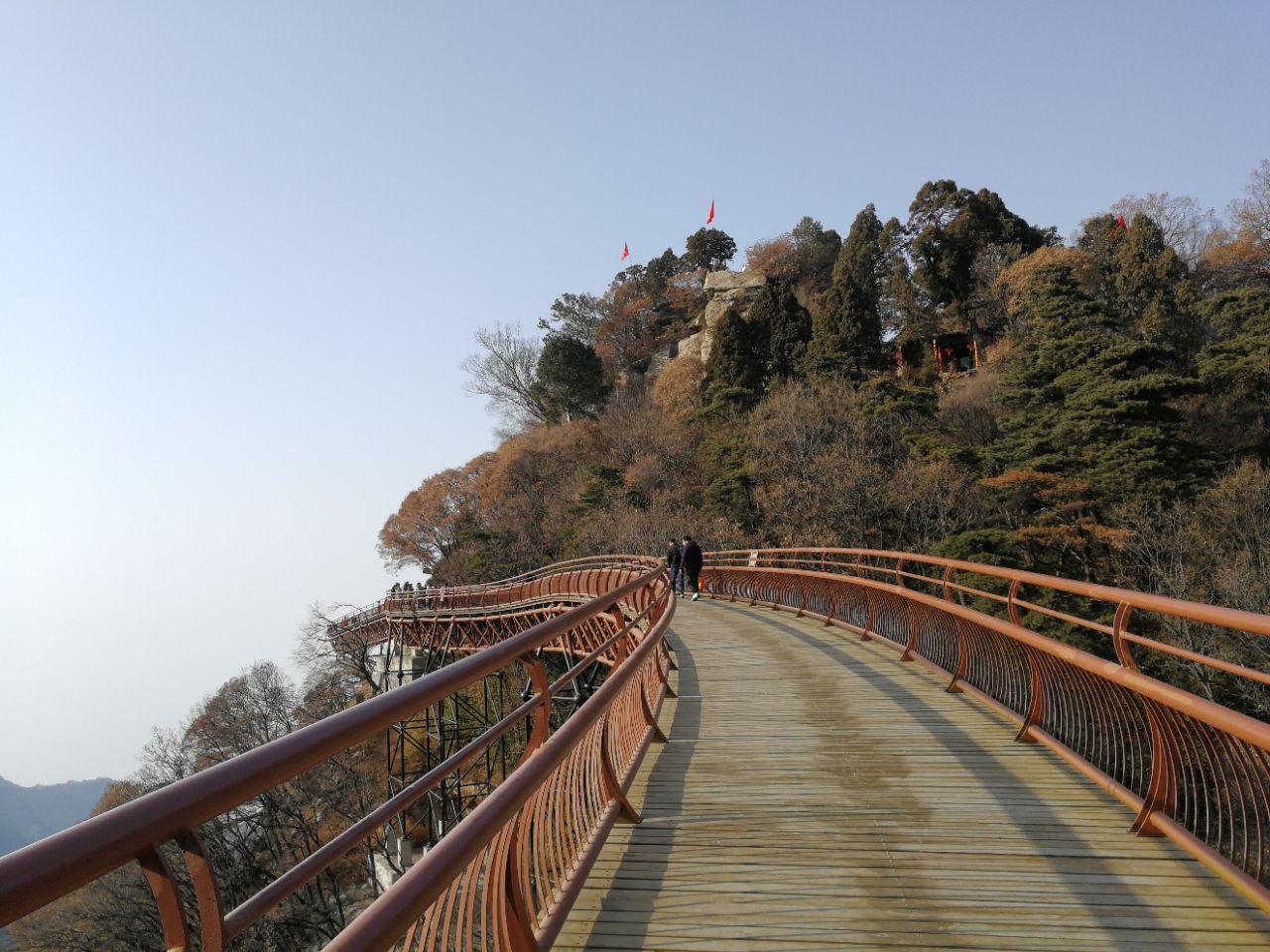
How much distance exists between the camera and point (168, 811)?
1370 mm

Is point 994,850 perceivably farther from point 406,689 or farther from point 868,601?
point 868,601

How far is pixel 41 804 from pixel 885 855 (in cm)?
18717

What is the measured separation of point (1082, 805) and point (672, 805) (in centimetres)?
246

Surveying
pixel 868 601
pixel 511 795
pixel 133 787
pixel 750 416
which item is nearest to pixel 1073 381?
pixel 750 416

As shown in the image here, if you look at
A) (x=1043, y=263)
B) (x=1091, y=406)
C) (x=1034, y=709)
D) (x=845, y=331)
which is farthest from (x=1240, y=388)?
(x=1034, y=709)

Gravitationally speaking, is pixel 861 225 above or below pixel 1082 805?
above

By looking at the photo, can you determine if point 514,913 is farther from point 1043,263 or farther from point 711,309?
point 711,309

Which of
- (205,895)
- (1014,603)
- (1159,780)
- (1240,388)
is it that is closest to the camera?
(205,895)

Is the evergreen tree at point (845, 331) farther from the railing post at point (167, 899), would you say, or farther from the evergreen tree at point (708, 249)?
the railing post at point (167, 899)

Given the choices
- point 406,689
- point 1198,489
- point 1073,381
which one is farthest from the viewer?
point 1073,381

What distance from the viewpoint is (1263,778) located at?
3811mm

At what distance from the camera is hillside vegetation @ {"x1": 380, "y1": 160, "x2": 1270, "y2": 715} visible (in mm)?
26516

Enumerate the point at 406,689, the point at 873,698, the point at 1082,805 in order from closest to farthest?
the point at 406,689, the point at 1082,805, the point at 873,698

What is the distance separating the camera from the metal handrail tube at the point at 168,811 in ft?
3.62
